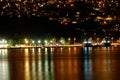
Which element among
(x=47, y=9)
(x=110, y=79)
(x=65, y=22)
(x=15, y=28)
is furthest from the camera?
(x=47, y=9)

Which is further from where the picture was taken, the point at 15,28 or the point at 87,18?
the point at 87,18

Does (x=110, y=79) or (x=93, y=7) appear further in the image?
(x=93, y=7)

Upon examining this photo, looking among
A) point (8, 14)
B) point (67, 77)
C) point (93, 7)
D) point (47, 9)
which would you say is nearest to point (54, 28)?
point (8, 14)

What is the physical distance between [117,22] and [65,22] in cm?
2282

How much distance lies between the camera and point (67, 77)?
98.9ft

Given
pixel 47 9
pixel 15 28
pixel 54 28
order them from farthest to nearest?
pixel 47 9, pixel 54 28, pixel 15 28

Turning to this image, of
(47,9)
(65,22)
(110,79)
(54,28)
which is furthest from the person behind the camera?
(47,9)

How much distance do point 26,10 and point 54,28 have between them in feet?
55.1

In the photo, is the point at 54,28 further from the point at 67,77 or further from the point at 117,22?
the point at 67,77

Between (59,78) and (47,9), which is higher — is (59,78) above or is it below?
below

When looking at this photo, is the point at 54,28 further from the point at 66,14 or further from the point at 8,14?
the point at 66,14

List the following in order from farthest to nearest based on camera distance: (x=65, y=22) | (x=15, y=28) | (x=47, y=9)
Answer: (x=47, y=9) → (x=65, y=22) → (x=15, y=28)

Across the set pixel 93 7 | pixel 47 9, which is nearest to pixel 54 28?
pixel 47 9

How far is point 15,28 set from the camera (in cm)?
12538
